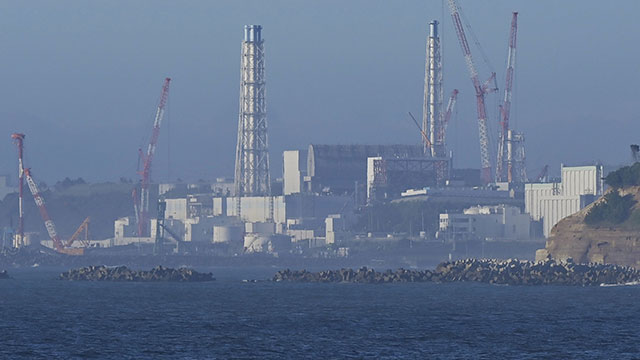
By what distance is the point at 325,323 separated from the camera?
114750 millimetres

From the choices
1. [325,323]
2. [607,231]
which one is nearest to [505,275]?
[607,231]

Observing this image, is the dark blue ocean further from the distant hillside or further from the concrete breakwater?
the distant hillside

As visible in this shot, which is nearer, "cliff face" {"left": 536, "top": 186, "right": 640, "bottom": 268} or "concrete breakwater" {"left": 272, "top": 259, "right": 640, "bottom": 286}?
"concrete breakwater" {"left": 272, "top": 259, "right": 640, "bottom": 286}

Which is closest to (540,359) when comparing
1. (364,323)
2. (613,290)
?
(364,323)

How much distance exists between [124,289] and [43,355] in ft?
264

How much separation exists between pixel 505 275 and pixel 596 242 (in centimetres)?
1628

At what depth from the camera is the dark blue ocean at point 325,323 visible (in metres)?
93.4

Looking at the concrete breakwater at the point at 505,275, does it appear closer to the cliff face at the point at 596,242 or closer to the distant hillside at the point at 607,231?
the cliff face at the point at 596,242

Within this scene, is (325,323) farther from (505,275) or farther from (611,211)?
(611,211)

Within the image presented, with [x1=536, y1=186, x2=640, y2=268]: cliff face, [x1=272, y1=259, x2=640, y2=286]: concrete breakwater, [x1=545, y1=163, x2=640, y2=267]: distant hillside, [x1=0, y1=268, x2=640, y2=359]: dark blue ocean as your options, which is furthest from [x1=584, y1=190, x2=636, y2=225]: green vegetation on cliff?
[x1=0, y1=268, x2=640, y2=359]: dark blue ocean

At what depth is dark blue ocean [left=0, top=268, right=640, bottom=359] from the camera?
9344 cm

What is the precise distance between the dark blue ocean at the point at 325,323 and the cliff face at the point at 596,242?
25.4 metres

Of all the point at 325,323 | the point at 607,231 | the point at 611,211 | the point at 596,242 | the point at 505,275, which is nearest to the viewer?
the point at 325,323

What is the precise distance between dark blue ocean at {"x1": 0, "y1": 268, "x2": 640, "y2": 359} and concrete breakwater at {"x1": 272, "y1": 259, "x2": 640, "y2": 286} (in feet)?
26.5
